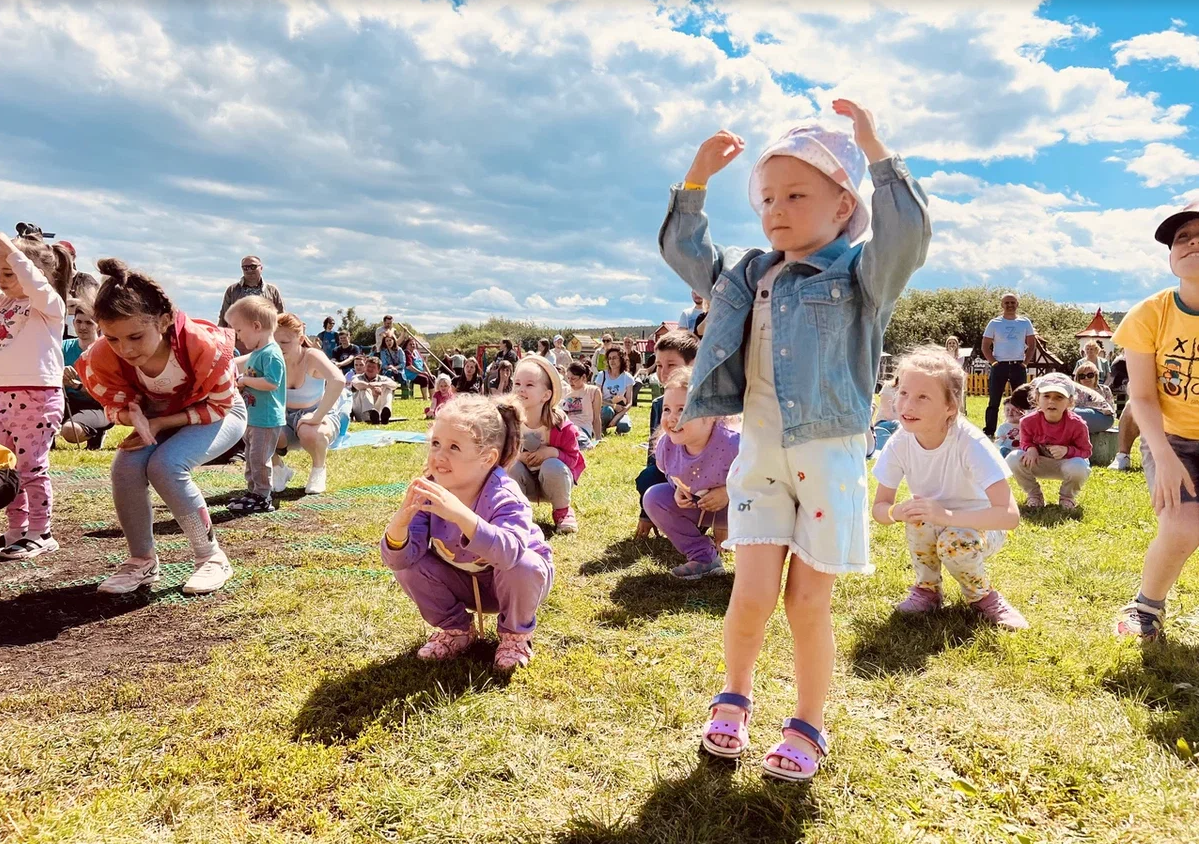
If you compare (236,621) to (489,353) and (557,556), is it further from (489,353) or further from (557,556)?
(489,353)

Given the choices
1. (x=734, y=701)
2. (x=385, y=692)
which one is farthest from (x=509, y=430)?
(x=734, y=701)

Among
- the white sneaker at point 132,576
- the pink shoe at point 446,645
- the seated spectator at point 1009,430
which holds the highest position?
the seated spectator at point 1009,430

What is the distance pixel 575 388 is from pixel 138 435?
8368mm

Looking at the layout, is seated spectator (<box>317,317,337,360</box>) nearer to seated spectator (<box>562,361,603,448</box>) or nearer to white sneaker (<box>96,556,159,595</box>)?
seated spectator (<box>562,361,603,448</box>)

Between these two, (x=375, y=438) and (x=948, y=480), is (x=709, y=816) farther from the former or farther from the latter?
(x=375, y=438)

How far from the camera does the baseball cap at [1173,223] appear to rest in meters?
3.27

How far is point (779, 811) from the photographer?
89.2 inches

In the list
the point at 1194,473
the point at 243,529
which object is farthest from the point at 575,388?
the point at 1194,473

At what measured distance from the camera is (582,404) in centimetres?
1191

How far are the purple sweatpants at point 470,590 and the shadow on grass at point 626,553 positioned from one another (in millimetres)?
1516

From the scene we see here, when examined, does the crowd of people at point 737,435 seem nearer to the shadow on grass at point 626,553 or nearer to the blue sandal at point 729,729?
the blue sandal at point 729,729

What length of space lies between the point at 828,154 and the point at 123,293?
3.58m

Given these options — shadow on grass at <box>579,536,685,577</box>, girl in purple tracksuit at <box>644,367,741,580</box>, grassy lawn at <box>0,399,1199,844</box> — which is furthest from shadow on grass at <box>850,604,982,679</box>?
shadow on grass at <box>579,536,685,577</box>

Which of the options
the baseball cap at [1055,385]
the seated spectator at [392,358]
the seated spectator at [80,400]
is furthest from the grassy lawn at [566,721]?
the seated spectator at [392,358]
